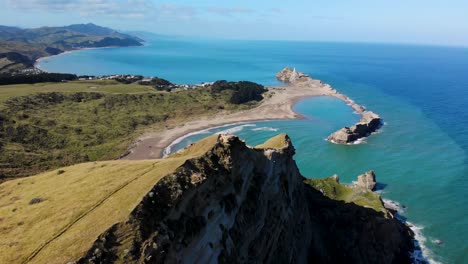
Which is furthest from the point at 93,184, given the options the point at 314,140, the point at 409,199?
the point at 314,140

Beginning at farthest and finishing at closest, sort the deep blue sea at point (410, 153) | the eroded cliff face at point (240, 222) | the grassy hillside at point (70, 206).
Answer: the deep blue sea at point (410, 153) < the eroded cliff face at point (240, 222) < the grassy hillside at point (70, 206)

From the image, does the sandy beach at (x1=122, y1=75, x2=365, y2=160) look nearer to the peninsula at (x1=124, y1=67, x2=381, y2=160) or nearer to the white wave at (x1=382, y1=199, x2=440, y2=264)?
the peninsula at (x1=124, y1=67, x2=381, y2=160)

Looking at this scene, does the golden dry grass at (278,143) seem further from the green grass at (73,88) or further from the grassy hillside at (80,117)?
the green grass at (73,88)

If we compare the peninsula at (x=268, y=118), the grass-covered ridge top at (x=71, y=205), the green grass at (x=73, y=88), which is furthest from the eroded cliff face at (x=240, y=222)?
the green grass at (x=73, y=88)

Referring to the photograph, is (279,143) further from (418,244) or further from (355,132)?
(355,132)

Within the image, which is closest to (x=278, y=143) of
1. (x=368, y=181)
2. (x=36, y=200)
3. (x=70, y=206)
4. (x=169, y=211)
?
(x=169, y=211)
